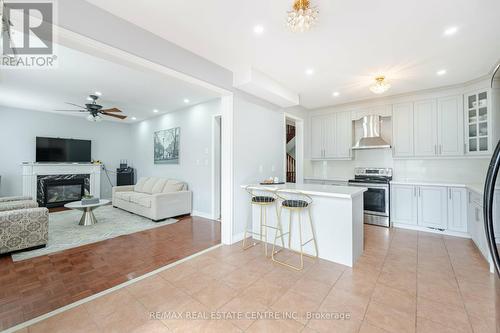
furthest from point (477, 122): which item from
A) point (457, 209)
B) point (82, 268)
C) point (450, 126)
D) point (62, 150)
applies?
point (62, 150)

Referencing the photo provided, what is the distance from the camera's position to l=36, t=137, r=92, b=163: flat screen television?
5930 millimetres

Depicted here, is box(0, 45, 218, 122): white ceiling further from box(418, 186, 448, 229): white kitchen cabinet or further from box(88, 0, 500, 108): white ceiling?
→ box(418, 186, 448, 229): white kitchen cabinet

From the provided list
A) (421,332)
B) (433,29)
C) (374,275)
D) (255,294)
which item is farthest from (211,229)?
(433,29)

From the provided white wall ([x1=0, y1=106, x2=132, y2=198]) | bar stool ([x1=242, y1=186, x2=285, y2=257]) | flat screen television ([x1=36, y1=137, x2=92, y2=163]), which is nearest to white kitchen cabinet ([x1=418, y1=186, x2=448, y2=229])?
bar stool ([x1=242, y1=186, x2=285, y2=257])

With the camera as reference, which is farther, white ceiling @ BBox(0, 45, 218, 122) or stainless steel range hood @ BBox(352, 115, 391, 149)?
stainless steel range hood @ BBox(352, 115, 391, 149)

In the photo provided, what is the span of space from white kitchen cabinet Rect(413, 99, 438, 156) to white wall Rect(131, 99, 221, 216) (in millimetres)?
4070

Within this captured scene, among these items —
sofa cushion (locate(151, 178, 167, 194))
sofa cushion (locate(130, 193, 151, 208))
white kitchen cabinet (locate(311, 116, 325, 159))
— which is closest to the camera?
sofa cushion (locate(130, 193, 151, 208))

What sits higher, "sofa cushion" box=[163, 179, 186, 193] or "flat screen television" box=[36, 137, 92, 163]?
"flat screen television" box=[36, 137, 92, 163]

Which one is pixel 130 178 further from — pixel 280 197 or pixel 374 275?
pixel 374 275

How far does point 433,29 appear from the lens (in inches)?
87.8

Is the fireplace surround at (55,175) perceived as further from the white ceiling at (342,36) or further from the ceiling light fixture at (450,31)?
the ceiling light fixture at (450,31)

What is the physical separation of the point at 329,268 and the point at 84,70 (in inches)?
183

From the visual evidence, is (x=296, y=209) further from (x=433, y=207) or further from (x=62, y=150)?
(x=62, y=150)

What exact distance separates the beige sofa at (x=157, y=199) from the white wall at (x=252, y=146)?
6.79ft
